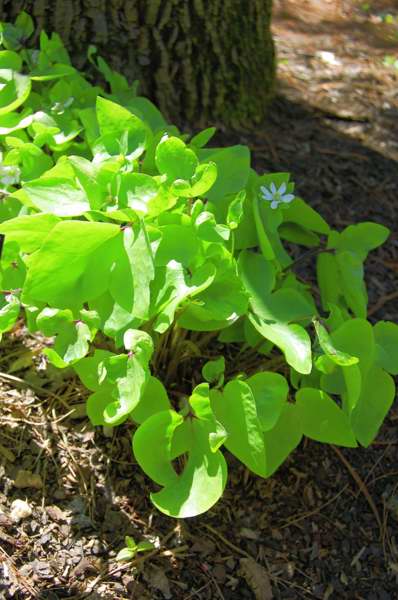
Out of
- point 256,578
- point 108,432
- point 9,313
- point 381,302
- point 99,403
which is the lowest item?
point 256,578

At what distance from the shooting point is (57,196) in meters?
1.37

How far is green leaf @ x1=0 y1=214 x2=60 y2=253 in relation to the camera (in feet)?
4.39

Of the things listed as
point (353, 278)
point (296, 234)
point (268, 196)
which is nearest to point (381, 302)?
point (296, 234)

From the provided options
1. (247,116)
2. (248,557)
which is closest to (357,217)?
(247,116)

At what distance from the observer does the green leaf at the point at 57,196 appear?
1.35 metres

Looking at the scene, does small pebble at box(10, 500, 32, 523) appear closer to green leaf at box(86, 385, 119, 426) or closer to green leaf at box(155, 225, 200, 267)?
green leaf at box(86, 385, 119, 426)

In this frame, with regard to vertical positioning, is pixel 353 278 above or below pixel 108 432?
above

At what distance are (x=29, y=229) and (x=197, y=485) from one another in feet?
1.80

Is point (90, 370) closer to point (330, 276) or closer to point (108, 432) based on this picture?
point (108, 432)

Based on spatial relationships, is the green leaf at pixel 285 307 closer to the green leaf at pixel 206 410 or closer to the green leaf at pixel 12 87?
the green leaf at pixel 206 410

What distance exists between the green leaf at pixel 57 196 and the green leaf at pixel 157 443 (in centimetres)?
40

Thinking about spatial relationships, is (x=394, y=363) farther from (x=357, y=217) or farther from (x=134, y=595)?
(x=357, y=217)

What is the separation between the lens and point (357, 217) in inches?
94.4

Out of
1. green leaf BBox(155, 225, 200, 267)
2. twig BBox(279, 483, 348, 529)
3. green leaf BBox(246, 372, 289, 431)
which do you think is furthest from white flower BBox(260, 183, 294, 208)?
twig BBox(279, 483, 348, 529)
